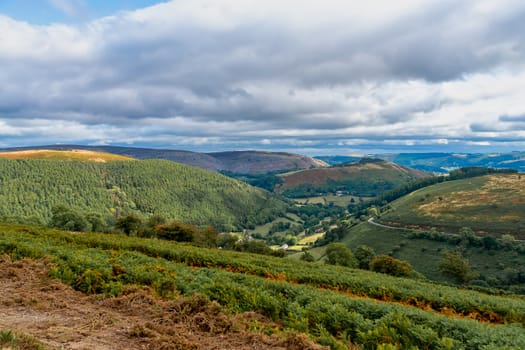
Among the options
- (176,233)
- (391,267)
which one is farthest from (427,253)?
(176,233)

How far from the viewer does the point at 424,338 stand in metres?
9.05

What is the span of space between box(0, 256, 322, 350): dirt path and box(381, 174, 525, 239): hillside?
154 metres

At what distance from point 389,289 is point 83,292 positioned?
21.0 metres

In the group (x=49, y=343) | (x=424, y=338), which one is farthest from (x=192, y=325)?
(x=424, y=338)

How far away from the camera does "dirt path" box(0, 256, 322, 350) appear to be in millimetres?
8492

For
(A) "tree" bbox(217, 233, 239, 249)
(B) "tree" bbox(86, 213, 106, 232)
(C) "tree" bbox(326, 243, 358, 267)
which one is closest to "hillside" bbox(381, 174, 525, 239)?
(C) "tree" bbox(326, 243, 358, 267)

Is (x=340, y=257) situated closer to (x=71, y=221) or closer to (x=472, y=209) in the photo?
(x=71, y=221)

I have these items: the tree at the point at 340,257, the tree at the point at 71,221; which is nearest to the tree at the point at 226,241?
the tree at the point at 340,257

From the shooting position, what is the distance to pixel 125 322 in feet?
32.4

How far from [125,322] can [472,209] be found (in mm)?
187297

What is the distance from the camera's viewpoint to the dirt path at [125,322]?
8492 mm

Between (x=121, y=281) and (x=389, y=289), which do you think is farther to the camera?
(x=389, y=289)

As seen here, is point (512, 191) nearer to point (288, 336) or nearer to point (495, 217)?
point (495, 217)

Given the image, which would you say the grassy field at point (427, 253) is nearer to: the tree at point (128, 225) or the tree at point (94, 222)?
the tree at point (128, 225)
